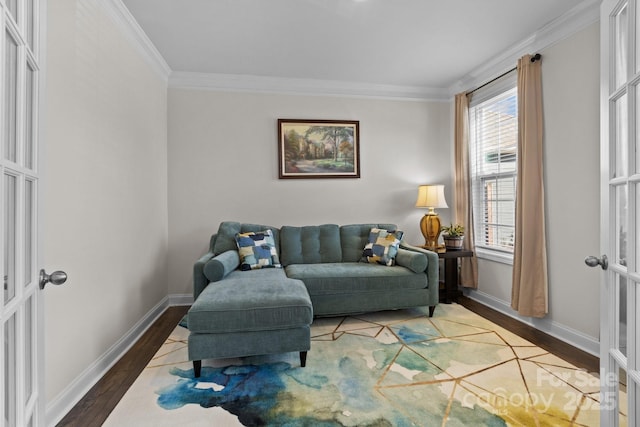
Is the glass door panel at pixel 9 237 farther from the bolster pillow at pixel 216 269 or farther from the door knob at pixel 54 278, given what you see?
the bolster pillow at pixel 216 269

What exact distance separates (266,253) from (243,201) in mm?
827

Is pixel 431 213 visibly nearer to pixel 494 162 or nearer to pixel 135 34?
pixel 494 162

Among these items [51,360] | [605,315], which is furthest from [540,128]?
[51,360]

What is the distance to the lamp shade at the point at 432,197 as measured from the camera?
3850mm

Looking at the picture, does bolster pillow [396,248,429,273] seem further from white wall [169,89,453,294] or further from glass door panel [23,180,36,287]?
glass door panel [23,180,36,287]

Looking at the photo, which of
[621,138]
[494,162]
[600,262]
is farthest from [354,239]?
[621,138]

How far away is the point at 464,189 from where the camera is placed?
Answer: 3.88 metres

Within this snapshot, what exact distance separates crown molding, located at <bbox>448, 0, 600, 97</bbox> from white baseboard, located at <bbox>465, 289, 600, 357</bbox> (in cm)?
233

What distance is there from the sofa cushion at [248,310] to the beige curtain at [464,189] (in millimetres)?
2305

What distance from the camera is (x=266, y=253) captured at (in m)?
3.34

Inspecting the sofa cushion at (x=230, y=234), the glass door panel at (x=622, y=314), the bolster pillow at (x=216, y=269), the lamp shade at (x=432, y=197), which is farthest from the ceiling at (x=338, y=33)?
the glass door panel at (x=622, y=314)

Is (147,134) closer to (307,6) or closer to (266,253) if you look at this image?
(266,253)

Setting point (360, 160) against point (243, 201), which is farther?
point (360, 160)

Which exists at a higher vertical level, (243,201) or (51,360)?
(243,201)
